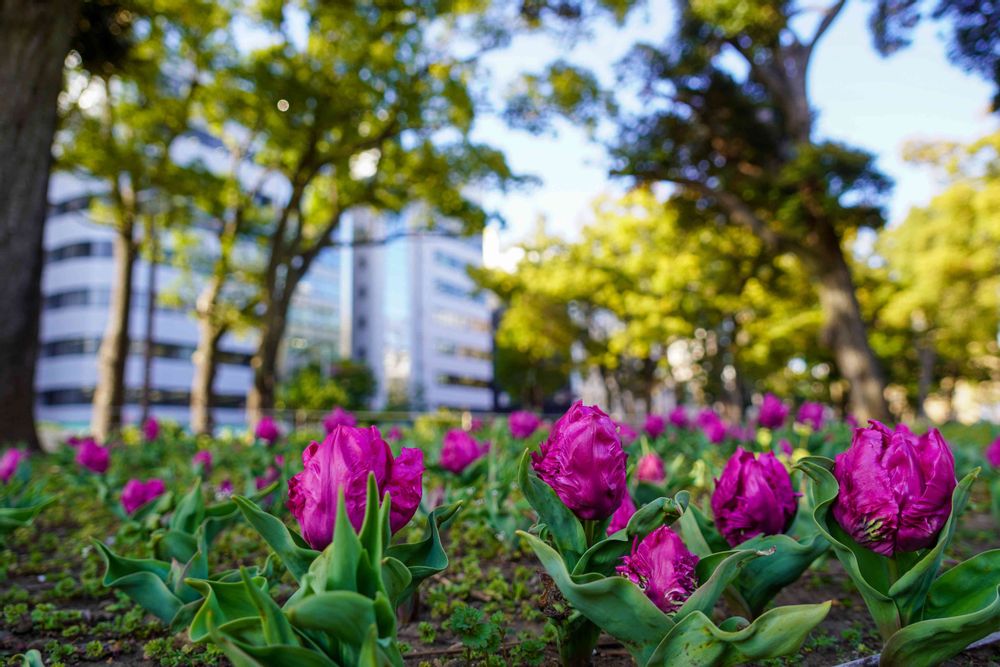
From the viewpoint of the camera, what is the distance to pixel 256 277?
17875 millimetres

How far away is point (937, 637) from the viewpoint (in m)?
1.21

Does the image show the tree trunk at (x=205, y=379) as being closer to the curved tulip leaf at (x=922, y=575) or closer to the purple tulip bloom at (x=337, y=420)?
the purple tulip bloom at (x=337, y=420)

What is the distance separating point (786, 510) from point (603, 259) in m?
24.4

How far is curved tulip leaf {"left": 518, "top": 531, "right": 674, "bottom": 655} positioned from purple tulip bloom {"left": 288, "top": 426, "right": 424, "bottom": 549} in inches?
9.8

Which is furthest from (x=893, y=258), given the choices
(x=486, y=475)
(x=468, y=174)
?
(x=486, y=475)

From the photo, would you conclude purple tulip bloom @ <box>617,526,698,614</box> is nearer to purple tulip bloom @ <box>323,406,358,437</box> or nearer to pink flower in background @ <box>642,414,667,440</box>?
purple tulip bloom @ <box>323,406,358,437</box>

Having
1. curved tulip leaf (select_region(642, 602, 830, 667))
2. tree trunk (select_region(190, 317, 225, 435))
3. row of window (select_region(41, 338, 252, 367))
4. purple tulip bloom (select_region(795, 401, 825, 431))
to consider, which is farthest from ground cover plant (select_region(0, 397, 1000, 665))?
row of window (select_region(41, 338, 252, 367))

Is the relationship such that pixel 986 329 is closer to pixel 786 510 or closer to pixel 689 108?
pixel 689 108

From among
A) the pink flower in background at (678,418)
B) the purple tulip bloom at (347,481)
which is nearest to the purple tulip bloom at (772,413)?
the pink flower in background at (678,418)

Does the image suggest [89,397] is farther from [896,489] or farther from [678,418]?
[896,489]

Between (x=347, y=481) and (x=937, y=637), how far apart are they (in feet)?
3.62

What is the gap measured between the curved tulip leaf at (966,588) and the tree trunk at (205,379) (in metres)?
13.5

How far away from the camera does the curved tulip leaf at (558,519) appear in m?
1.35

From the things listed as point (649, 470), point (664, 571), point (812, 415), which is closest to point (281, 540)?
point (664, 571)
